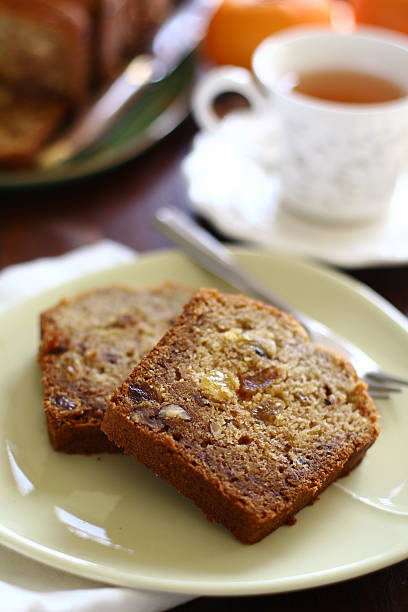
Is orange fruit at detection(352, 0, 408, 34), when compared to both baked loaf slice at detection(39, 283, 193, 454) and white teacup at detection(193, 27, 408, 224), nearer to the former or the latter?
white teacup at detection(193, 27, 408, 224)

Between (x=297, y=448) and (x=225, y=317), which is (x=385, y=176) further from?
(x=297, y=448)

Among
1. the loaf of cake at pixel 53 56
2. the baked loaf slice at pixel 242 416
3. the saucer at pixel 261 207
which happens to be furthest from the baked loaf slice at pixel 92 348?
the loaf of cake at pixel 53 56

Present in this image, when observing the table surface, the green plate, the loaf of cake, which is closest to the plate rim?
the table surface

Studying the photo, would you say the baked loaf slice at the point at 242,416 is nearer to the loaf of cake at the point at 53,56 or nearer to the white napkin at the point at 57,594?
the white napkin at the point at 57,594

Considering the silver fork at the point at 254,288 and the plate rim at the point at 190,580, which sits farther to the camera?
the silver fork at the point at 254,288

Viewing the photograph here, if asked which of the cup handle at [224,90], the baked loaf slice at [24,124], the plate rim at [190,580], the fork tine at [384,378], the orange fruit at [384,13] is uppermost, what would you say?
the orange fruit at [384,13]

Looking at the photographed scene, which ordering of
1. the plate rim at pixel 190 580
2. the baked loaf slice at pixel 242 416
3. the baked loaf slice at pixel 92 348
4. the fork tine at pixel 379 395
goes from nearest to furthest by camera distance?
the plate rim at pixel 190 580, the baked loaf slice at pixel 242 416, the baked loaf slice at pixel 92 348, the fork tine at pixel 379 395

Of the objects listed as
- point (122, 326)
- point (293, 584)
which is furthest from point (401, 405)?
point (122, 326)
